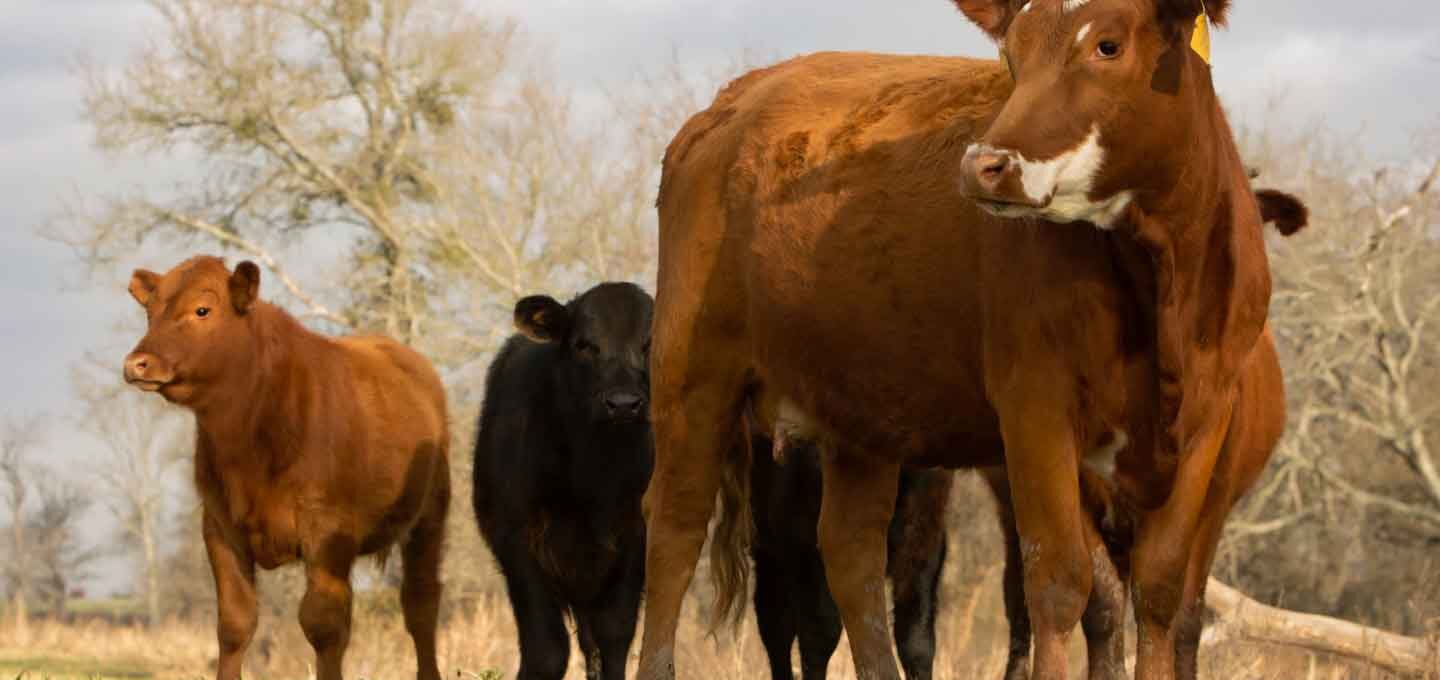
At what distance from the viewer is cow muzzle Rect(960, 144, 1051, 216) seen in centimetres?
434

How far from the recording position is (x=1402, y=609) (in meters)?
26.6

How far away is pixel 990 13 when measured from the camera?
5156 mm

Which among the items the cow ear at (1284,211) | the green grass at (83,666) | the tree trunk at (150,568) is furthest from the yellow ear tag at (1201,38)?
the tree trunk at (150,568)

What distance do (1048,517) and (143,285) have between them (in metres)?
6.37

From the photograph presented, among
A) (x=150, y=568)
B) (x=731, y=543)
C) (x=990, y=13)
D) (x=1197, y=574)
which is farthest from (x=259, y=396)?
(x=150, y=568)

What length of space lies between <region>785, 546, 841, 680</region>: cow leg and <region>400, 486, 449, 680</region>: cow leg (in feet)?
9.94

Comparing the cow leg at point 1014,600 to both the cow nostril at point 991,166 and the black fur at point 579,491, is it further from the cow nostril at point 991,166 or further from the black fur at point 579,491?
the cow nostril at point 991,166

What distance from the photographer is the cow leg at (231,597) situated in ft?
30.5

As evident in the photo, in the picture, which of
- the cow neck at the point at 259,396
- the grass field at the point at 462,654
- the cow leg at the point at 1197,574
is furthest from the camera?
the grass field at the point at 462,654

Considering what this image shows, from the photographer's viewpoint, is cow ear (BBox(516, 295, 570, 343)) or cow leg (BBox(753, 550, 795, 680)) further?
cow ear (BBox(516, 295, 570, 343))

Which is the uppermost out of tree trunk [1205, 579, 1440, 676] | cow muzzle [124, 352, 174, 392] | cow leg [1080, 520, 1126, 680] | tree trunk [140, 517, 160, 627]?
cow muzzle [124, 352, 174, 392]

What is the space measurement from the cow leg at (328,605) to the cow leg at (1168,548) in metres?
5.35

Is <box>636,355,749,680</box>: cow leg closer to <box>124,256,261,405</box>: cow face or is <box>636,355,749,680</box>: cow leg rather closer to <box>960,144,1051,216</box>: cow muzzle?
<box>960,144,1051,216</box>: cow muzzle

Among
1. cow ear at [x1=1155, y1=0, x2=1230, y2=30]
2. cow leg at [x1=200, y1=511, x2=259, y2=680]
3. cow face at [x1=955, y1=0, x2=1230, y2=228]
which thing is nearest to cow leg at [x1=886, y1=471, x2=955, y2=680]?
cow leg at [x1=200, y1=511, x2=259, y2=680]
